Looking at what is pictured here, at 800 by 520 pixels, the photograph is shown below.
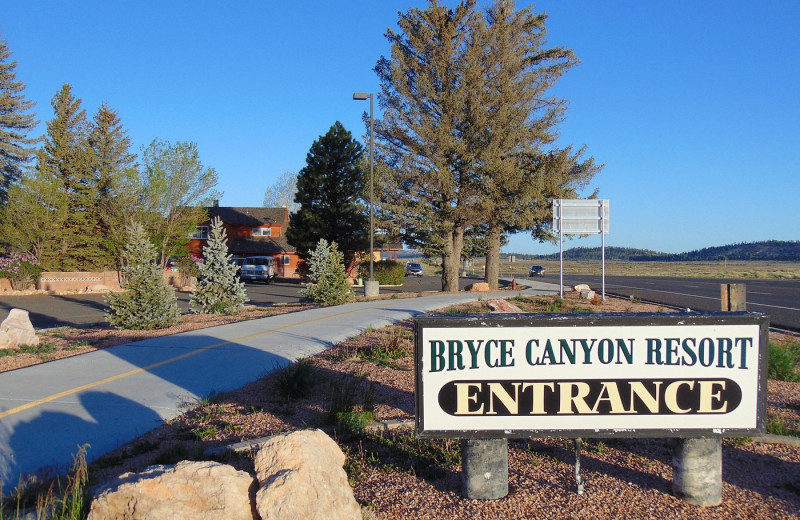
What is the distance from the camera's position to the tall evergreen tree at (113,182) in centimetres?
3866

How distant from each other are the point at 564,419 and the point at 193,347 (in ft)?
24.4

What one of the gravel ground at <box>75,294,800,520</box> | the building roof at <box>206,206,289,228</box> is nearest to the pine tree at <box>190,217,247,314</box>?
the gravel ground at <box>75,294,800,520</box>

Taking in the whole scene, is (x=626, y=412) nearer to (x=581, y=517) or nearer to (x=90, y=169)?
(x=581, y=517)

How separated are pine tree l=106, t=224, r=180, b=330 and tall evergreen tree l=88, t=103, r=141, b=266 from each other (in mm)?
26297

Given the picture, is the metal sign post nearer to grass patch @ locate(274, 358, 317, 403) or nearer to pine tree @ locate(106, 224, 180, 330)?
pine tree @ locate(106, 224, 180, 330)

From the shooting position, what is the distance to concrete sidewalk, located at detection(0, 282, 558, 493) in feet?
17.6

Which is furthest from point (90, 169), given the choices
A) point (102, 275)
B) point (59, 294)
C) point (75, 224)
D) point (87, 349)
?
point (87, 349)

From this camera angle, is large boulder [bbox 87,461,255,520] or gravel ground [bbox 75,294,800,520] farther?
gravel ground [bbox 75,294,800,520]

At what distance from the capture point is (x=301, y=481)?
11.5ft

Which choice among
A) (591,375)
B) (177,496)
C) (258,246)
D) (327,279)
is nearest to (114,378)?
(177,496)

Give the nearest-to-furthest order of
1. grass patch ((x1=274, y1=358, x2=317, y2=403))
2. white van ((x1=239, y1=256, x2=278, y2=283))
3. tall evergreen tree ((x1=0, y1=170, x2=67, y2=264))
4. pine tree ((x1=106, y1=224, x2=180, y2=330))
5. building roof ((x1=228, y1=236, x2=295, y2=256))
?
grass patch ((x1=274, y1=358, x2=317, y2=403)) → pine tree ((x1=106, y1=224, x2=180, y2=330)) → tall evergreen tree ((x1=0, y1=170, x2=67, y2=264)) → white van ((x1=239, y1=256, x2=278, y2=283)) → building roof ((x1=228, y1=236, x2=295, y2=256))

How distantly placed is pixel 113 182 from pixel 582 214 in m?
30.2

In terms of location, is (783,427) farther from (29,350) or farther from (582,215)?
(582,215)

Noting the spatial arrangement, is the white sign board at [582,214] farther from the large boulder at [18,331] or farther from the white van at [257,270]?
the white van at [257,270]
